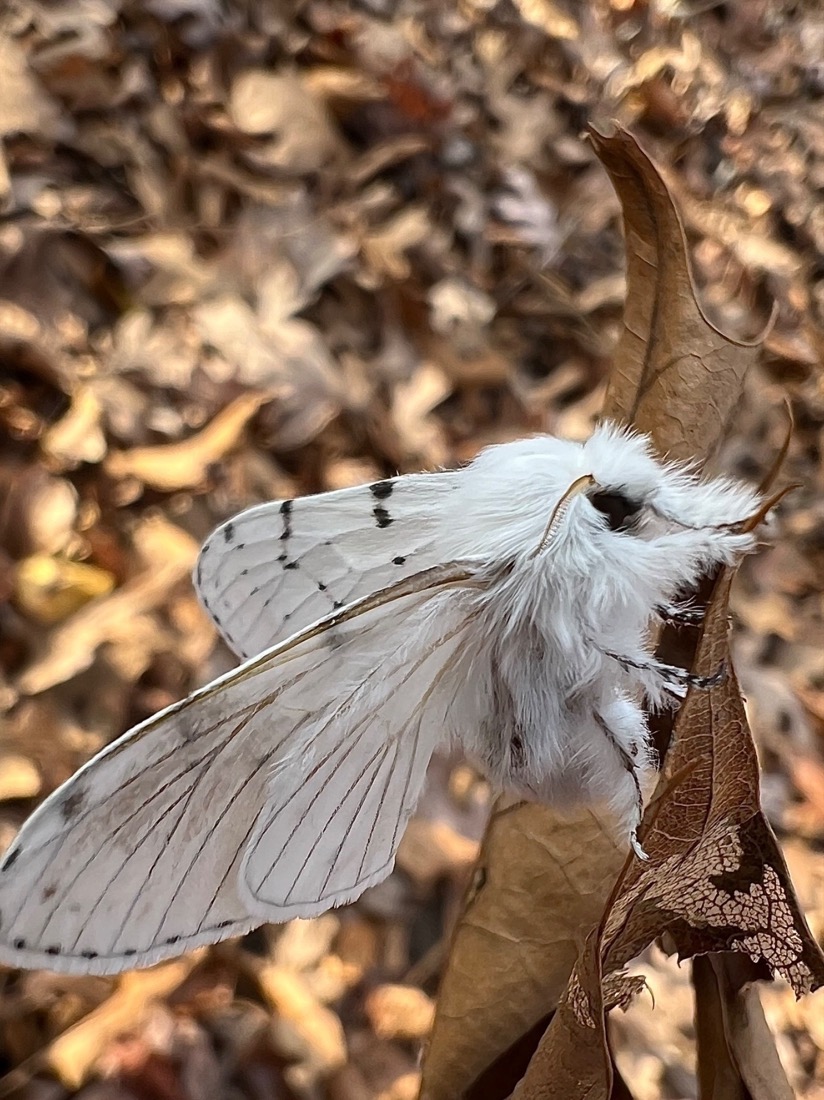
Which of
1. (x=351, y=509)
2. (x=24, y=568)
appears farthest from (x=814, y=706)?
(x=24, y=568)

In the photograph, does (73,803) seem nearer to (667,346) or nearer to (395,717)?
(395,717)

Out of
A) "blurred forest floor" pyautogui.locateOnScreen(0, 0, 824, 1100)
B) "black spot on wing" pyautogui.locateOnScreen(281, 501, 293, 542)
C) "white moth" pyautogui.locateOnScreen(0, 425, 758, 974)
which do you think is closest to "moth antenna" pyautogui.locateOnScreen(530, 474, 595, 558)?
"white moth" pyautogui.locateOnScreen(0, 425, 758, 974)

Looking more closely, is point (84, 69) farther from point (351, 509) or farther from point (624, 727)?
point (624, 727)

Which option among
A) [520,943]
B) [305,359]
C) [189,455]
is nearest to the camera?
[520,943]

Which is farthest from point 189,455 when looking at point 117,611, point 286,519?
point 286,519

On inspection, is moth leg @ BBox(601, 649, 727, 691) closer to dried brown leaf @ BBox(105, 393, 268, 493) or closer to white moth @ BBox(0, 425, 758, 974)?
white moth @ BBox(0, 425, 758, 974)

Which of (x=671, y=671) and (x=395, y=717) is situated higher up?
(x=671, y=671)
